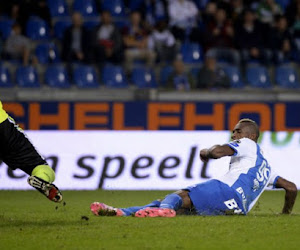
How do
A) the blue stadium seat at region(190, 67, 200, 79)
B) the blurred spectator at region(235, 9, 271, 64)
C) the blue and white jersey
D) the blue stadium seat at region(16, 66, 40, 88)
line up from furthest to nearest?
the blurred spectator at region(235, 9, 271, 64) < the blue stadium seat at region(190, 67, 200, 79) < the blue stadium seat at region(16, 66, 40, 88) < the blue and white jersey

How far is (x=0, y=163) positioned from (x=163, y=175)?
9.03 ft

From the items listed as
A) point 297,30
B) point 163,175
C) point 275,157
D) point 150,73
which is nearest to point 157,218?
point 163,175

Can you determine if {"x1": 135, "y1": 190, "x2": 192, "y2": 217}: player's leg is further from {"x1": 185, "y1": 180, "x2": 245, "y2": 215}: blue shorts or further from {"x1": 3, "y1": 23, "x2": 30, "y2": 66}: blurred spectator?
{"x1": 3, "y1": 23, "x2": 30, "y2": 66}: blurred spectator

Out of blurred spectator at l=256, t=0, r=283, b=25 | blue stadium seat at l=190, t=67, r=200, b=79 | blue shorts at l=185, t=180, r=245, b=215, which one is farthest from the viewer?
blurred spectator at l=256, t=0, r=283, b=25

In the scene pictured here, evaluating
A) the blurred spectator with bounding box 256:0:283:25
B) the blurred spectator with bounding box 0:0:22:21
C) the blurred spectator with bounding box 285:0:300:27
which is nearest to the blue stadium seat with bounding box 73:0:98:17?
the blurred spectator with bounding box 0:0:22:21

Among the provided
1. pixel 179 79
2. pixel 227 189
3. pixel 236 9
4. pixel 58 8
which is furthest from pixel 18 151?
pixel 236 9

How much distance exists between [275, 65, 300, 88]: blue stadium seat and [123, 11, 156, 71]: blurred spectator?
288 cm

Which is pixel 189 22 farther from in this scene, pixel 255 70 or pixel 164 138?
pixel 164 138

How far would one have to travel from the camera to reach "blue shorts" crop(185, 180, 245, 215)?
8570mm

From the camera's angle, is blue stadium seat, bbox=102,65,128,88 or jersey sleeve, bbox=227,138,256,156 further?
blue stadium seat, bbox=102,65,128,88

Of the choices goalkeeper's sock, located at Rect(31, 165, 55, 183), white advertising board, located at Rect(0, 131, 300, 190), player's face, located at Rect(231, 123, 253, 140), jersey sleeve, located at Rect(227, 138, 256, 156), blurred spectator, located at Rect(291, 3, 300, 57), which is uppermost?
blurred spectator, located at Rect(291, 3, 300, 57)

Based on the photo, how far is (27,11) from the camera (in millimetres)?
18047

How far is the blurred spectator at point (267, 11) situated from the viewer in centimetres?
1939

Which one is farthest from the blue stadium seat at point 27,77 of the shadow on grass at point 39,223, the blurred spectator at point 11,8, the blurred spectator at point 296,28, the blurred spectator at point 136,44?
the shadow on grass at point 39,223
